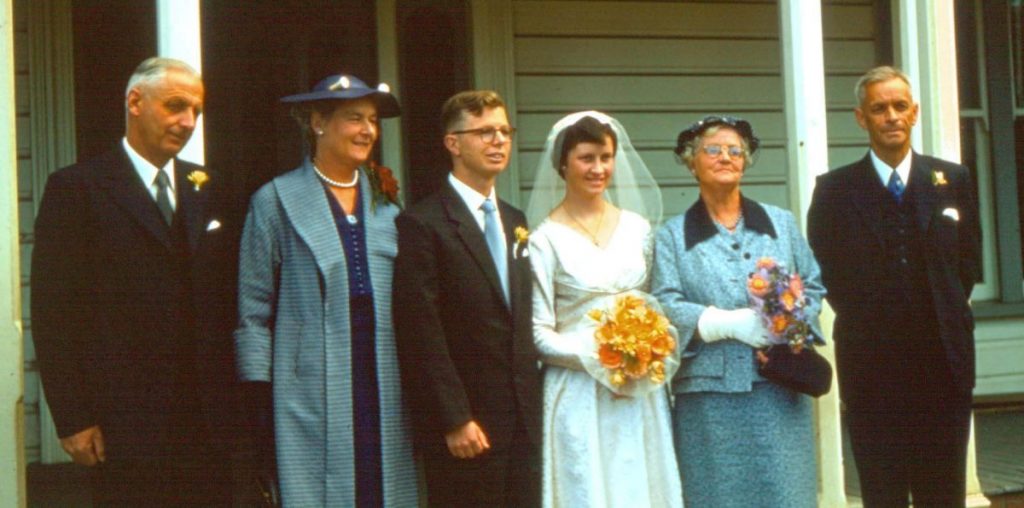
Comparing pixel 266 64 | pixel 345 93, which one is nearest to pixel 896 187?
pixel 345 93

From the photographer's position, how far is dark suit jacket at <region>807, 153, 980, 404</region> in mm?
4559

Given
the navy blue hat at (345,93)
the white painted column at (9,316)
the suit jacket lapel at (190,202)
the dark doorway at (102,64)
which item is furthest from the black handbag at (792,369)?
the dark doorway at (102,64)

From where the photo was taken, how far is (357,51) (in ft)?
24.3

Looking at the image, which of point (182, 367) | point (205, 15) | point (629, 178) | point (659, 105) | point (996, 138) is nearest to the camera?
point (182, 367)

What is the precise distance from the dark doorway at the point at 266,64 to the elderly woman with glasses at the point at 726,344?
353 cm

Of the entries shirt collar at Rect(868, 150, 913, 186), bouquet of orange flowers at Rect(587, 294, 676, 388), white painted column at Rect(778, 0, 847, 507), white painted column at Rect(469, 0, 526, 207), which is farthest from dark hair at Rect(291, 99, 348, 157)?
white painted column at Rect(469, 0, 526, 207)

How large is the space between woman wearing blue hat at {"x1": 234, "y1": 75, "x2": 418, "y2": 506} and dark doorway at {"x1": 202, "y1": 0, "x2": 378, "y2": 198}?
319 cm

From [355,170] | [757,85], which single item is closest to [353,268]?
[355,170]

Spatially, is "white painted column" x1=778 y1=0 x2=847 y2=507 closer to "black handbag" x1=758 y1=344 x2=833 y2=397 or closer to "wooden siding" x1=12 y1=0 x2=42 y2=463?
"black handbag" x1=758 y1=344 x2=833 y2=397

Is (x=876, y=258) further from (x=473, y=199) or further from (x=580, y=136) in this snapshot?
(x=473, y=199)

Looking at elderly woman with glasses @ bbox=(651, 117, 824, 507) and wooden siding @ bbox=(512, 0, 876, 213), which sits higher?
wooden siding @ bbox=(512, 0, 876, 213)

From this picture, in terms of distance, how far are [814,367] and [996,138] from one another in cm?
521

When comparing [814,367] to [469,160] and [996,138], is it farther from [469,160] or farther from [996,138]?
[996,138]

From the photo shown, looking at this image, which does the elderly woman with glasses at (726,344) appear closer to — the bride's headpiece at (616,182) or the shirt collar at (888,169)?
the bride's headpiece at (616,182)
